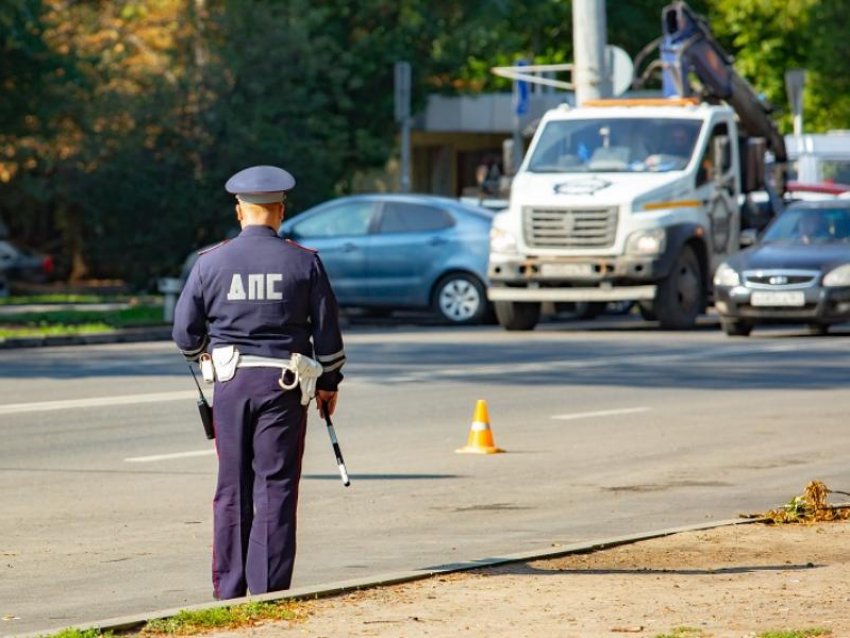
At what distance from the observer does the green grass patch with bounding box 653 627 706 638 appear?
262 inches

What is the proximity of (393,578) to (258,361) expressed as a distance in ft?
3.30

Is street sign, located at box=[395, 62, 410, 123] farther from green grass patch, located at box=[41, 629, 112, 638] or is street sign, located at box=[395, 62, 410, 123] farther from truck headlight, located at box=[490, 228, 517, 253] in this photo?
green grass patch, located at box=[41, 629, 112, 638]

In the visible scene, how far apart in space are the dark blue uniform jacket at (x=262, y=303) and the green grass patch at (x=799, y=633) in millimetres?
1904

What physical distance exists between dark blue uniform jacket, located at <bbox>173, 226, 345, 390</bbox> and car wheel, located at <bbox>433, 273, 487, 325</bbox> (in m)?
19.1

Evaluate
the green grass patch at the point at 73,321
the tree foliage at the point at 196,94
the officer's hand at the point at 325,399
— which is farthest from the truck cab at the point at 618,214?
the officer's hand at the point at 325,399

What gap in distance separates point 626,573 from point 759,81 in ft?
177

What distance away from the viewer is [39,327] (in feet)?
84.0

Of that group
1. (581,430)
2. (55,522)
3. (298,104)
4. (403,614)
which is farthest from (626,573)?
(298,104)

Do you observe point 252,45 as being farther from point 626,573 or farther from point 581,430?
point 626,573

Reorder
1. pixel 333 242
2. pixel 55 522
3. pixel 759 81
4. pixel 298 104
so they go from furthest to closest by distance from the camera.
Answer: pixel 759 81 < pixel 298 104 < pixel 333 242 < pixel 55 522

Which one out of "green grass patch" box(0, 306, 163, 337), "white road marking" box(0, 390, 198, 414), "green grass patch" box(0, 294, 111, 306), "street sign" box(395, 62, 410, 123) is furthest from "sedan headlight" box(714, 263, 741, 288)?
"green grass patch" box(0, 294, 111, 306)

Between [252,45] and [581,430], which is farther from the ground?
[252,45]

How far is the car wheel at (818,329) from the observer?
24.1 metres

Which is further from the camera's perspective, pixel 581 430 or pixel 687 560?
pixel 581 430
